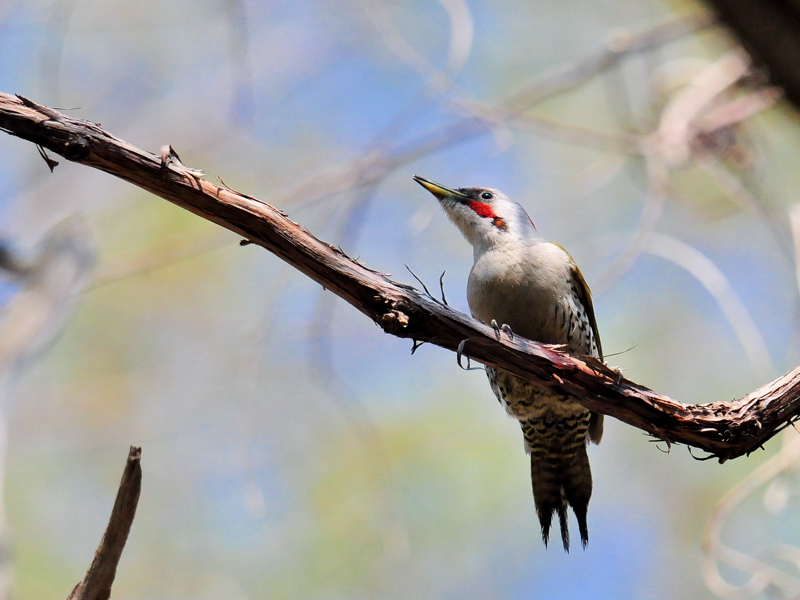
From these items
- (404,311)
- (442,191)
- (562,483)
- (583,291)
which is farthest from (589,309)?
(404,311)

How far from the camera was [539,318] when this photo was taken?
4230 mm

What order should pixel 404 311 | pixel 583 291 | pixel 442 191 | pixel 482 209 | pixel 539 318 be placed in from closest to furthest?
pixel 404 311, pixel 539 318, pixel 583 291, pixel 482 209, pixel 442 191

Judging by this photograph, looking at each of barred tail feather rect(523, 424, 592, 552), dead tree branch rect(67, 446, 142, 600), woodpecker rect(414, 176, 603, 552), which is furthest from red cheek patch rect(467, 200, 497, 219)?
dead tree branch rect(67, 446, 142, 600)

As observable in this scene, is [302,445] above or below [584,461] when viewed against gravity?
above

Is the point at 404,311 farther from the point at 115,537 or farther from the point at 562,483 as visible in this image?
the point at 562,483

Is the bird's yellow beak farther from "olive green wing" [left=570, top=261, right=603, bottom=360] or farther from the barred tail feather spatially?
the barred tail feather

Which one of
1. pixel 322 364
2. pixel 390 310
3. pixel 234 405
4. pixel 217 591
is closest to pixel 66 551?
pixel 217 591

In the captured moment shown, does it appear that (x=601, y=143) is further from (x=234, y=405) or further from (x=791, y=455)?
(x=234, y=405)

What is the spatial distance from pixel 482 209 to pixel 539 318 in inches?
38.9

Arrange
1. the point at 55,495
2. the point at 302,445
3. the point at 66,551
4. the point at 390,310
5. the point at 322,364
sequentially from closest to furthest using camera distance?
the point at 390,310 → the point at 322,364 → the point at 66,551 → the point at 55,495 → the point at 302,445

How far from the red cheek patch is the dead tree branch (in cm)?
286

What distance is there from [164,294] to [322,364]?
4.38 meters

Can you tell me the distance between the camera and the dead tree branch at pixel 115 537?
8.58 ft

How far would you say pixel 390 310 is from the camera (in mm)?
2695
